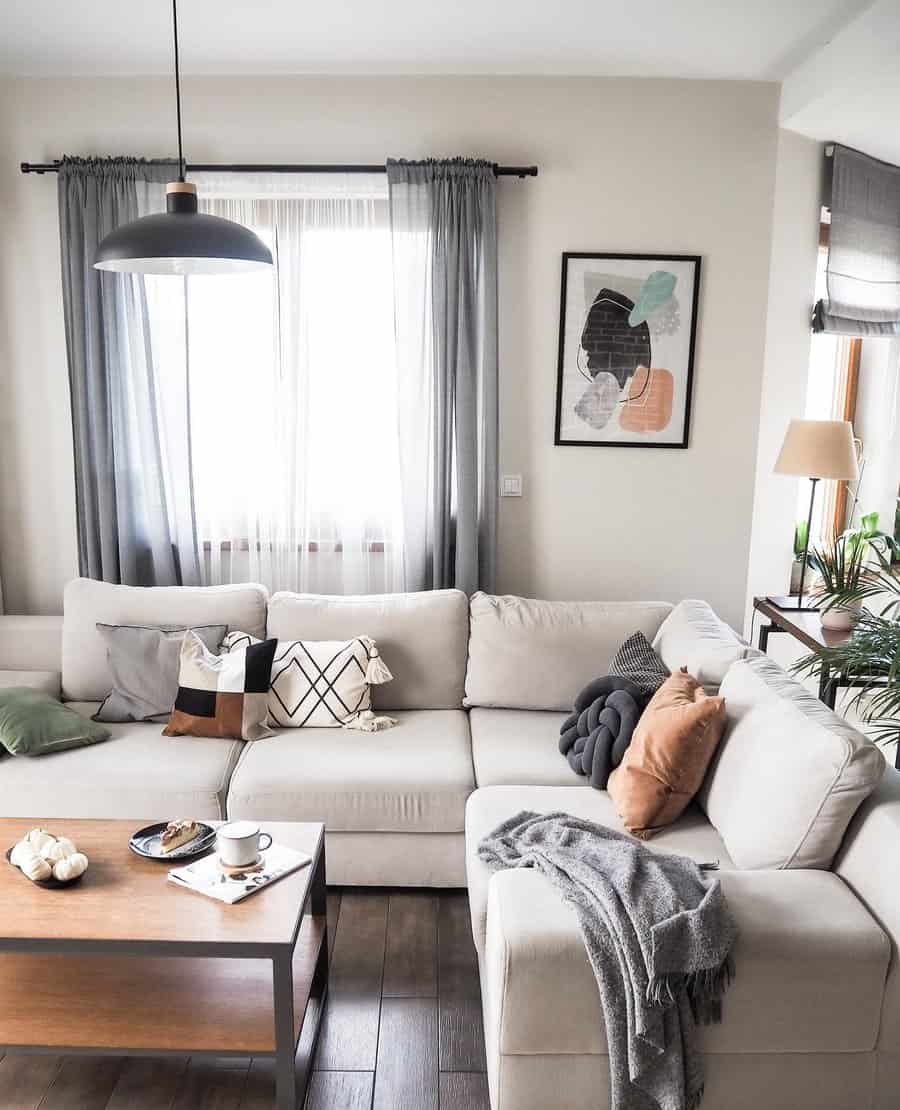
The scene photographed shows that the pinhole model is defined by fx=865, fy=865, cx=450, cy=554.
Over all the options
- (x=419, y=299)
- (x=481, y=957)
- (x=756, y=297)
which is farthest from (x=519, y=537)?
(x=481, y=957)

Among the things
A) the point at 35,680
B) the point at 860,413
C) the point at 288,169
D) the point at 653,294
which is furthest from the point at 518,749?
the point at 860,413

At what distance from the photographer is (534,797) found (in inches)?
94.8

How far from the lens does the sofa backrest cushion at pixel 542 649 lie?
3037 mm

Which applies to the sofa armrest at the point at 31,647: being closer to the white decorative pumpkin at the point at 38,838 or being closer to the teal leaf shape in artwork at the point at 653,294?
the white decorative pumpkin at the point at 38,838

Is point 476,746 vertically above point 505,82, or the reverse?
point 505,82

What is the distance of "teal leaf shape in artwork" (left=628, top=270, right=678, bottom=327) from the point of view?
11.1 feet

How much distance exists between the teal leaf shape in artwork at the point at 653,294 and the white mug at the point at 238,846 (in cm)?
241

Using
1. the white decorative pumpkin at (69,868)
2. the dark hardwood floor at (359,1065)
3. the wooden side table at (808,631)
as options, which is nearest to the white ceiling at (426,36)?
the wooden side table at (808,631)

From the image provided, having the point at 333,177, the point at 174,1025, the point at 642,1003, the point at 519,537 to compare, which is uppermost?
the point at 333,177

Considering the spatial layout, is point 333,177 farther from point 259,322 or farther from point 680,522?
point 680,522

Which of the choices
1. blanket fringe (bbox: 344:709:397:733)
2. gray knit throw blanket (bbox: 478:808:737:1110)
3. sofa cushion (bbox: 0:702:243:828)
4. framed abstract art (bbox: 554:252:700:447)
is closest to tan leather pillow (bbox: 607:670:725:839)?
gray knit throw blanket (bbox: 478:808:737:1110)

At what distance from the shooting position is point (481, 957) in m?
2.10

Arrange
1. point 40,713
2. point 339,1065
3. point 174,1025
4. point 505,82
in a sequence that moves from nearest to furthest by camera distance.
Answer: point 174,1025, point 339,1065, point 40,713, point 505,82

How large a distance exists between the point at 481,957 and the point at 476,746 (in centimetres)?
80
